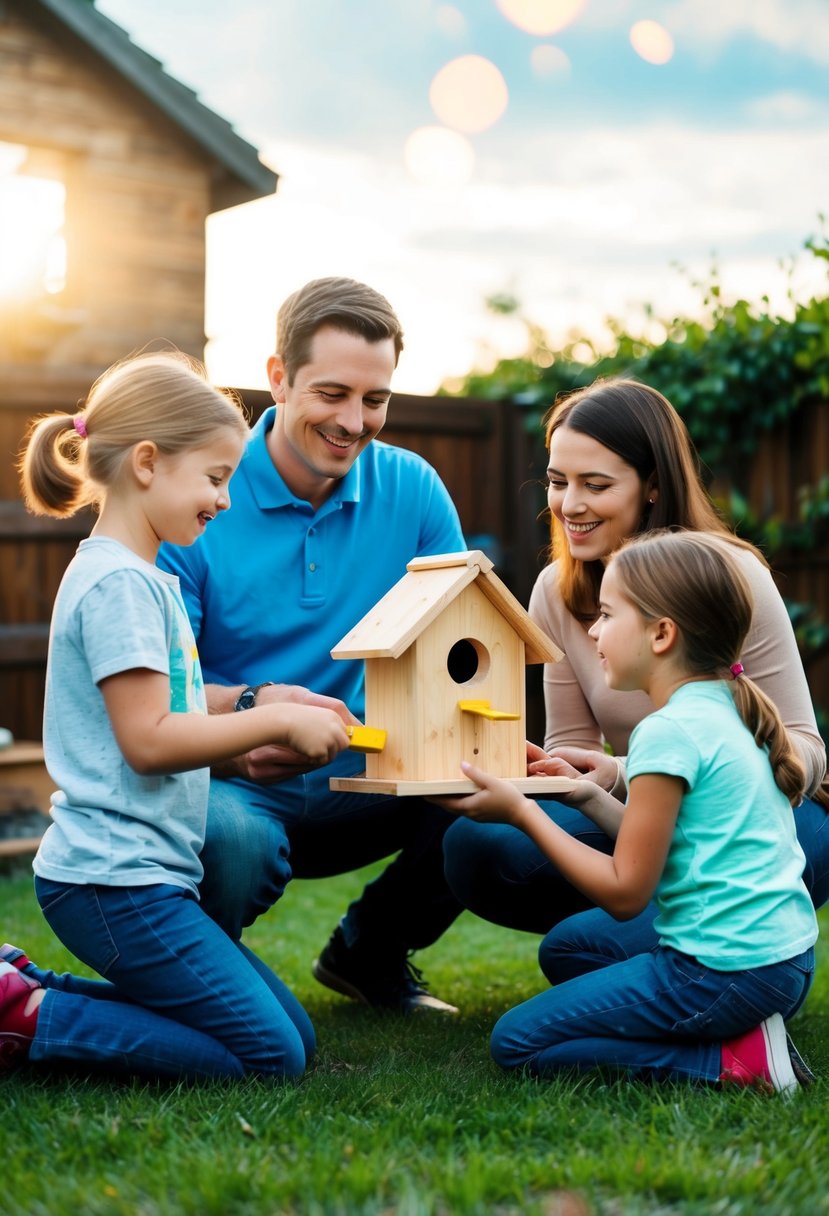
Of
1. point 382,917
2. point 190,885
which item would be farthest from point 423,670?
point 382,917

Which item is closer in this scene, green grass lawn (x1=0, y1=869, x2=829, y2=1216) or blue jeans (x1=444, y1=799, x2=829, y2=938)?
green grass lawn (x1=0, y1=869, x2=829, y2=1216)

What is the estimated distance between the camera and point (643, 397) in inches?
129

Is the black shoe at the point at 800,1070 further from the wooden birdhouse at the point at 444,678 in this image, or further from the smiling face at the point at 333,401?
the smiling face at the point at 333,401

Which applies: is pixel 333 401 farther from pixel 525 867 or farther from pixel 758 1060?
pixel 758 1060

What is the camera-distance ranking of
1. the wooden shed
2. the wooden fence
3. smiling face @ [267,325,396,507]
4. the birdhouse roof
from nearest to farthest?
1. the birdhouse roof
2. smiling face @ [267,325,396,507]
3. the wooden fence
4. the wooden shed

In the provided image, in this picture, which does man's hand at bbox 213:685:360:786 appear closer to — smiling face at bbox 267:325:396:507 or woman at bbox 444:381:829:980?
woman at bbox 444:381:829:980

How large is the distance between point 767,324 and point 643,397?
157 inches

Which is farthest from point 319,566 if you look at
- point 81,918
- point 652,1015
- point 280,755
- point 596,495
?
point 652,1015

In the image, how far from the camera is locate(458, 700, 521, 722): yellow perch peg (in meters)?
2.96

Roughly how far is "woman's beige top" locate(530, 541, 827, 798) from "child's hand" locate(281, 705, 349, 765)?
0.83 meters

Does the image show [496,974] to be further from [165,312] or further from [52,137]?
[52,137]

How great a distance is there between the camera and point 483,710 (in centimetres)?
297

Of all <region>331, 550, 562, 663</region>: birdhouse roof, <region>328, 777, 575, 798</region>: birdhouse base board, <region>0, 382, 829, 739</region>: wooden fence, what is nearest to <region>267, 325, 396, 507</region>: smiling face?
<region>331, 550, 562, 663</region>: birdhouse roof

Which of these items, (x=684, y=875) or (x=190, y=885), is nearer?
(x=684, y=875)
